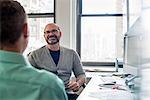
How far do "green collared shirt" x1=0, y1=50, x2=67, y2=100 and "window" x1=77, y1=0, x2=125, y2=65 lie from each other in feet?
11.7

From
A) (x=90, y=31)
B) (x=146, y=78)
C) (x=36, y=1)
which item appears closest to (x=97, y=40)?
(x=90, y=31)

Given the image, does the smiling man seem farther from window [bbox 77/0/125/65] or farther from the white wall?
window [bbox 77/0/125/65]

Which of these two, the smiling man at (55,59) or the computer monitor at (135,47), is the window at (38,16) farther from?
the computer monitor at (135,47)

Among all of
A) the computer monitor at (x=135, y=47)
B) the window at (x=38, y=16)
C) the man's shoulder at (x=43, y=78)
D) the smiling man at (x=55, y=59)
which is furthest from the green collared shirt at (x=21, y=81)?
the window at (x=38, y=16)

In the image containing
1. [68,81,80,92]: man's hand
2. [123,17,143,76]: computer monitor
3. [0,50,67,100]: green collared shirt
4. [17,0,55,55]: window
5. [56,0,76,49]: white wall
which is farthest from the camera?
[17,0,55,55]: window

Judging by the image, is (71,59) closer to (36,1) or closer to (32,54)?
(32,54)

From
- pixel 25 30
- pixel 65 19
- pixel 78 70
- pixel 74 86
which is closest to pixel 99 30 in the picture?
pixel 65 19

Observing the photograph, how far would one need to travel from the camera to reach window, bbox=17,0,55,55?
435 centimetres

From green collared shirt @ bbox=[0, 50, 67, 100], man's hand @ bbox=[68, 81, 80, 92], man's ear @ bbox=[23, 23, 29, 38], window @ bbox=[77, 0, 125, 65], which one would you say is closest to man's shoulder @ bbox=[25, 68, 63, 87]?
green collared shirt @ bbox=[0, 50, 67, 100]

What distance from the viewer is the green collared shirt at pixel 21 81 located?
81 centimetres

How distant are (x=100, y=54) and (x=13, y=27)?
3629mm

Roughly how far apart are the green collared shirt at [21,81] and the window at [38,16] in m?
3.55

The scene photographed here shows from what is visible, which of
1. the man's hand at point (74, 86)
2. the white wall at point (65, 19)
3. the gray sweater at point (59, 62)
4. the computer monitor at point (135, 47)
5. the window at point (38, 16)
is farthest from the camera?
the window at point (38, 16)

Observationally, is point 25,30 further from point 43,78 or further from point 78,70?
point 78,70
